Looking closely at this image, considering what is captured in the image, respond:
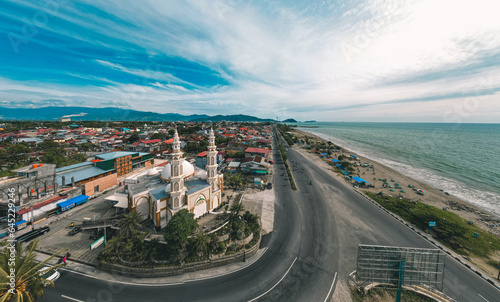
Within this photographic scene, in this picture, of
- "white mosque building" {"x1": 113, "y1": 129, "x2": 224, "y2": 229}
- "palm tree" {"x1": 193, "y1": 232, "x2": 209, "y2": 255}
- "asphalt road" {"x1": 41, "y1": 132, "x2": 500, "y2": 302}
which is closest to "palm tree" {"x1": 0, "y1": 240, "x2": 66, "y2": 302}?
"asphalt road" {"x1": 41, "y1": 132, "x2": 500, "y2": 302}

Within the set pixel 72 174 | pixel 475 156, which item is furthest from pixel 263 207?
pixel 475 156

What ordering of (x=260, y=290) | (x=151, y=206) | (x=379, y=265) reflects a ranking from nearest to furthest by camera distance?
(x=379, y=265)
(x=260, y=290)
(x=151, y=206)

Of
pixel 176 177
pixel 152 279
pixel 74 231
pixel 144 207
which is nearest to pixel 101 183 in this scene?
pixel 74 231

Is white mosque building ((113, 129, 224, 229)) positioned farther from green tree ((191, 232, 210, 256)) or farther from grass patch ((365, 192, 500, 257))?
grass patch ((365, 192, 500, 257))

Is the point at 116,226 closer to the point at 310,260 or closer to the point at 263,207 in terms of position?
the point at 263,207

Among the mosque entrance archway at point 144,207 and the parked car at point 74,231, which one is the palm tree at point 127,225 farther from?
the parked car at point 74,231

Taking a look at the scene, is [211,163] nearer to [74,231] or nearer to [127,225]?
[127,225]
